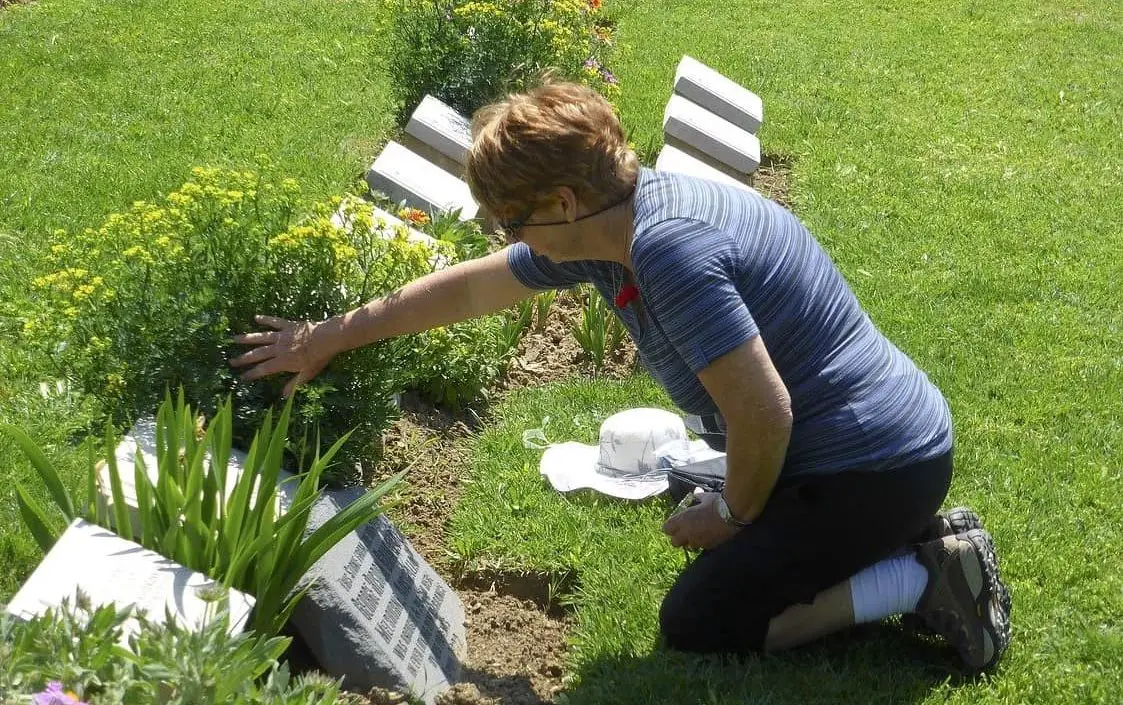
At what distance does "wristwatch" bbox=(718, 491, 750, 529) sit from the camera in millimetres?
2719

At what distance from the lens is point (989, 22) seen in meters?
9.39

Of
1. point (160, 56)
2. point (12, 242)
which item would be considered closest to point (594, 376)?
point (12, 242)

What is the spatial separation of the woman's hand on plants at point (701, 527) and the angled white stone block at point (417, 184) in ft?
7.89

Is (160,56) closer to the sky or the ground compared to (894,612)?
closer to the sky

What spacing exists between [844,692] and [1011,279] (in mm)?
2970

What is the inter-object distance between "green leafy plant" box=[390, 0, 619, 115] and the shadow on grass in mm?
3569

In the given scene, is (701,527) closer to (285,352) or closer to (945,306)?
(285,352)

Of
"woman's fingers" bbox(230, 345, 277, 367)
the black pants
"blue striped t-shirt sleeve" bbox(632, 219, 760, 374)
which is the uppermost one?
"blue striped t-shirt sleeve" bbox(632, 219, 760, 374)

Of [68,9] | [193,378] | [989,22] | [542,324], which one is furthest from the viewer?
[989,22]

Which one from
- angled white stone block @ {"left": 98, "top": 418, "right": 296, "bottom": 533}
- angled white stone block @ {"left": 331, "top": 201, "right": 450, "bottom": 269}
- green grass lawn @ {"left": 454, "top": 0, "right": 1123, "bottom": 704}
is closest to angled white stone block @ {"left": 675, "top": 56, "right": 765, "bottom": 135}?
green grass lawn @ {"left": 454, "top": 0, "right": 1123, "bottom": 704}

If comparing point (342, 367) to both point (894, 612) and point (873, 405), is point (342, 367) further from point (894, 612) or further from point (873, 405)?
point (894, 612)

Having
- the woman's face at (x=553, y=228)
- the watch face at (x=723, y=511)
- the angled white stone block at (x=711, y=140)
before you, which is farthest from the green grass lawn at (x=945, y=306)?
the woman's face at (x=553, y=228)

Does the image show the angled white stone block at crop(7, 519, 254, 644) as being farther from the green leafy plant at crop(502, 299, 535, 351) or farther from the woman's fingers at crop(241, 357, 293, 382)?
the green leafy plant at crop(502, 299, 535, 351)

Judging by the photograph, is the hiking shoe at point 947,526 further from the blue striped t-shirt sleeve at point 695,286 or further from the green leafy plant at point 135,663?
the green leafy plant at point 135,663
